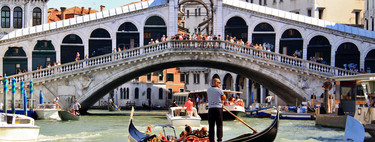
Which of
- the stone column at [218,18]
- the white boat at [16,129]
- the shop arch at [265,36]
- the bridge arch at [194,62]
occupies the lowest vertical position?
the white boat at [16,129]

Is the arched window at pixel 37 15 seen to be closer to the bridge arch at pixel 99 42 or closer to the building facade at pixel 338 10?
the bridge arch at pixel 99 42

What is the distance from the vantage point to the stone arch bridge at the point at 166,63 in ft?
95.5

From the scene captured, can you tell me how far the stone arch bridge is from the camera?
29.1m

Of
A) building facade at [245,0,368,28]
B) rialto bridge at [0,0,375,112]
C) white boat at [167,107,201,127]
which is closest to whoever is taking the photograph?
white boat at [167,107,201,127]

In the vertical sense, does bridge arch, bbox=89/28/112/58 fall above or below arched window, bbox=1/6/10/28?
below

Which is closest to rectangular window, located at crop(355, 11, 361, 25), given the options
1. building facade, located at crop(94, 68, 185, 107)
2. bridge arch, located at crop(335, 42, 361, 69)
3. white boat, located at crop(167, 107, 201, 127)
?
bridge arch, located at crop(335, 42, 361, 69)

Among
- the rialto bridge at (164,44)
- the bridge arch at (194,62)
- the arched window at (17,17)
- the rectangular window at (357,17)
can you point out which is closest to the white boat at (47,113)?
the rialto bridge at (164,44)

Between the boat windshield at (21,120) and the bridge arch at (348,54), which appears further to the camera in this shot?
the bridge arch at (348,54)

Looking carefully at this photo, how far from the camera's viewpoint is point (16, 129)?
650 inches

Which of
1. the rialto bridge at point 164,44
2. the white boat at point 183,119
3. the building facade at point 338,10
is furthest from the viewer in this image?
the building facade at point 338,10

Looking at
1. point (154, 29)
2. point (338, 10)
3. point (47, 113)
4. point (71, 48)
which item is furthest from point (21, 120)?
point (338, 10)

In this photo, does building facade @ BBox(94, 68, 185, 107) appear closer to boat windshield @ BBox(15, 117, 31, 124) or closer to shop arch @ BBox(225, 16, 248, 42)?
shop arch @ BBox(225, 16, 248, 42)

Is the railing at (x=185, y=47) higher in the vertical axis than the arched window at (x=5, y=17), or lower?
lower

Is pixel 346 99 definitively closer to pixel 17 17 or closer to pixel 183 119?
pixel 183 119
